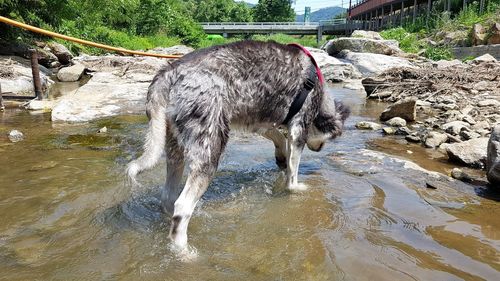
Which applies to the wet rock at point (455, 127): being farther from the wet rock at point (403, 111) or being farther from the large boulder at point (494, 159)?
the large boulder at point (494, 159)

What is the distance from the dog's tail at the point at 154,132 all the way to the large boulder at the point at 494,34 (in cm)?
2129

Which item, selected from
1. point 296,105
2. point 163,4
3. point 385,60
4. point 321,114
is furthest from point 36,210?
point 163,4

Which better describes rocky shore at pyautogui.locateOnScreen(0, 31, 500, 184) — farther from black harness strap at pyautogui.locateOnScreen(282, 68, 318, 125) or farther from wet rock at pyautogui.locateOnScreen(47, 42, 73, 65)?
black harness strap at pyautogui.locateOnScreen(282, 68, 318, 125)

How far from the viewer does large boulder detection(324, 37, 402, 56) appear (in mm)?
23617

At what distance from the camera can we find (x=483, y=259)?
11.2 ft

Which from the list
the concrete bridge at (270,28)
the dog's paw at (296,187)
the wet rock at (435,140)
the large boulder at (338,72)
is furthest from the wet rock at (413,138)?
the concrete bridge at (270,28)

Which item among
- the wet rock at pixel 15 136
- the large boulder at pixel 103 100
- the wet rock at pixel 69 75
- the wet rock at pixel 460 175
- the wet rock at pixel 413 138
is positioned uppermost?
the wet rock at pixel 69 75

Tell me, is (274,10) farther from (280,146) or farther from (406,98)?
(280,146)

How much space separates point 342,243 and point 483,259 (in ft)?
3.97

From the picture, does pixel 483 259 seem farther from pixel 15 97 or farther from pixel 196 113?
pixel 15 97

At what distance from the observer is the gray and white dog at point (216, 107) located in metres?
3.72

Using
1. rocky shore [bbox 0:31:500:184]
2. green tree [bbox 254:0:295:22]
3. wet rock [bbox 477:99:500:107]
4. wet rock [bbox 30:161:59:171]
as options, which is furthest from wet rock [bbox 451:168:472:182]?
green tree [bbox 254:0:295:22]

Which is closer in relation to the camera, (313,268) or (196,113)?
(313,268)

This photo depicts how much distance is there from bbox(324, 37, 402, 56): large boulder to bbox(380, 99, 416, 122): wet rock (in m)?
15.5
